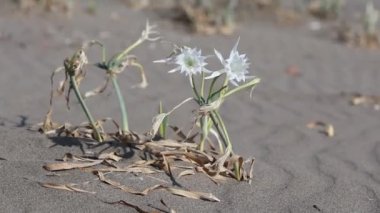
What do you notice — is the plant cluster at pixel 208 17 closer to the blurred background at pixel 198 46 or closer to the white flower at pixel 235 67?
the blurred background at pixel 198 46

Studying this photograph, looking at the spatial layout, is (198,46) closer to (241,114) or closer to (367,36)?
(367,36)

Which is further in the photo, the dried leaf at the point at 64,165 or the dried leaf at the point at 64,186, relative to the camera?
the dried leaf at the point at 64,165

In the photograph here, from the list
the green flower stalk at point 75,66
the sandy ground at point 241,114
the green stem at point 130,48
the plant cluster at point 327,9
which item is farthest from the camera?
the plant cluster at point 327,9

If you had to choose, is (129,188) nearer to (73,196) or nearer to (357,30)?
(73,196)

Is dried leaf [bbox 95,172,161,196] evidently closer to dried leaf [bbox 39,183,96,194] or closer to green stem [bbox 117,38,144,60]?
dried leaf [bbox 39,183,96,194]

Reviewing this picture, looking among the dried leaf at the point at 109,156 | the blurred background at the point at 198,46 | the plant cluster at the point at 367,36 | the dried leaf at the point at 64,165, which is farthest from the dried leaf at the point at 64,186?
the plant cluster at the point at 367,36

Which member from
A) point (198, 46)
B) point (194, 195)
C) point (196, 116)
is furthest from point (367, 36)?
point (194, 195)
